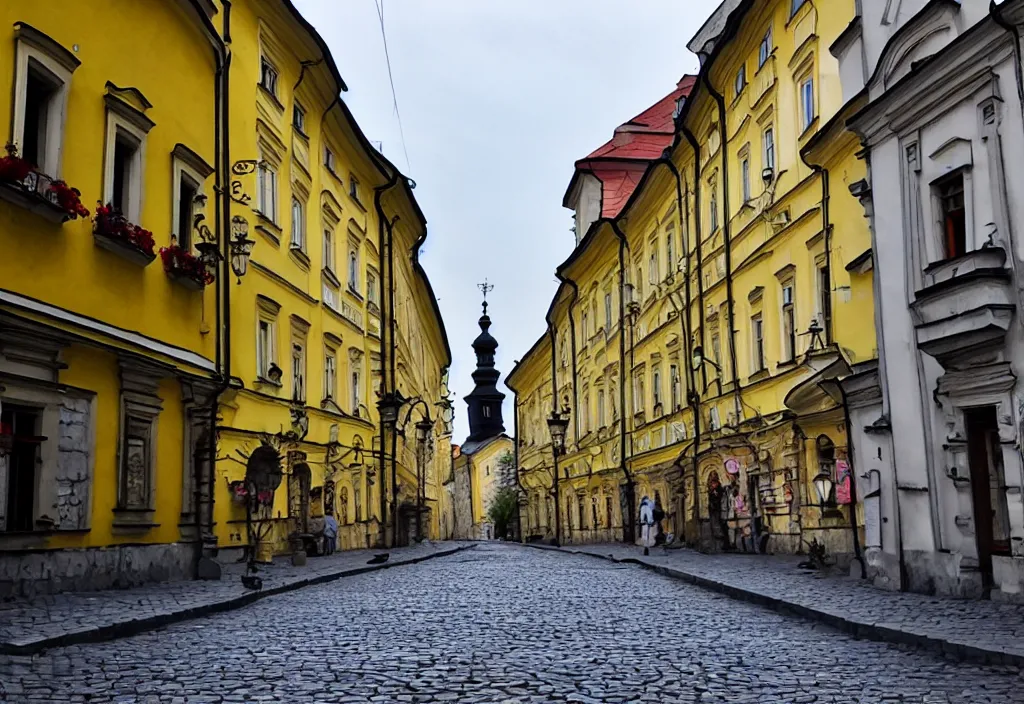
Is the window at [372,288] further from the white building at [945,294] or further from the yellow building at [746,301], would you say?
the white building at [945,294]

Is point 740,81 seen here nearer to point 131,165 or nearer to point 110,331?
point 131,165

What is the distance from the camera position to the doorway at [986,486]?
45.3 ft

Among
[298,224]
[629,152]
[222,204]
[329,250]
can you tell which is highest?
[629,152]

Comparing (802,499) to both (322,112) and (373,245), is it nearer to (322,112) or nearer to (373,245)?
(322,112)

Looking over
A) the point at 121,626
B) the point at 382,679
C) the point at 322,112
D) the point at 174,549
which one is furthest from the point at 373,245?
the point at 382,679

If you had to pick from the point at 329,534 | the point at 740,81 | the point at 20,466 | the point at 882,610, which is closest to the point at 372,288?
the point at 329,534

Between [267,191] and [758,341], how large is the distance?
1129 cm

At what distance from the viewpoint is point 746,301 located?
27.4 meters

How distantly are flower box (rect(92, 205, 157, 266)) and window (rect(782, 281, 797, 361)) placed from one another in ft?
41.8

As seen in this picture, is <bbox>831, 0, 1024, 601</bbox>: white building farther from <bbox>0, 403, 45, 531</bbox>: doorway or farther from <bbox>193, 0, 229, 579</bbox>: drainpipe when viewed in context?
<bbox>193, 0, 229, 579</bbox>: drainpipe

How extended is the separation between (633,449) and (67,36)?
2755 cm

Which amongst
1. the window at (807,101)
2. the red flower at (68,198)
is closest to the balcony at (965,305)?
the window at (807,101)

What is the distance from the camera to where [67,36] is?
51.1 feet

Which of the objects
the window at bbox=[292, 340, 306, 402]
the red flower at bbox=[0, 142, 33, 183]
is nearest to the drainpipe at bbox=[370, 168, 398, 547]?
the window at bbox=[292, 340, 306, 402]
